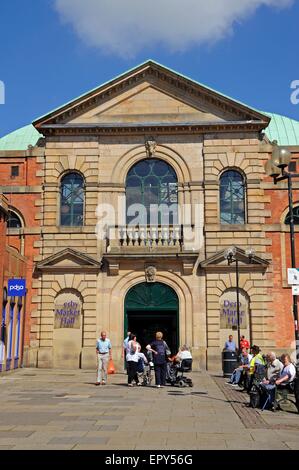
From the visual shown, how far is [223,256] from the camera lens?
27141mm

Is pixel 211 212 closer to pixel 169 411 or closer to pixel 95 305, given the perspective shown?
pixel 95 305

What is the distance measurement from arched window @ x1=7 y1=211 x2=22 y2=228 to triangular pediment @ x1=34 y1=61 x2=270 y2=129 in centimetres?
477

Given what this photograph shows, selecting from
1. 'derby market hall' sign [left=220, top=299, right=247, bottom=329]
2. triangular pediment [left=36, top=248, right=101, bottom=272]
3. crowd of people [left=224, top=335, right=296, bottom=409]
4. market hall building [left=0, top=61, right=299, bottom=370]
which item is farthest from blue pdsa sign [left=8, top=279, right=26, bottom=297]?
crowd of people [left=224, top=335, right=296, bottom=409]

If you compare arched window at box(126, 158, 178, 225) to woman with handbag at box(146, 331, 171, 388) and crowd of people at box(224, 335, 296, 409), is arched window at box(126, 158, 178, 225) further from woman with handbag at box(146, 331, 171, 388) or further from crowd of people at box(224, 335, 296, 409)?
crowd of people at box(224, 335, 296, 409)

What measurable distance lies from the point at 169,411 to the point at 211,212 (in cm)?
1596

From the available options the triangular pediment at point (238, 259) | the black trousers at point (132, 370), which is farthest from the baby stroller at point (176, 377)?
the triangular pediment at point (238, 259)

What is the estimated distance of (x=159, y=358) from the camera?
18.8m

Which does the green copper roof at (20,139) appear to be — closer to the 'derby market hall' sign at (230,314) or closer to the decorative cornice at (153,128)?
the decorative cornice at (153,128)

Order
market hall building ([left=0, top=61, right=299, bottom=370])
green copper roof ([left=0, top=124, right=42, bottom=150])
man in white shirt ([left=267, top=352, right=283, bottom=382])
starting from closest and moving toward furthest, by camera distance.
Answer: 1. man in white shirt ([left=267, top=352, right=283, bottom=382])
2. market hall building ([left=0, top=61, right=299, bottom=370])
3. green copper roof ([left=0, top=124, right=42, bottom=150])

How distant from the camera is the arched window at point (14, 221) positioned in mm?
28844

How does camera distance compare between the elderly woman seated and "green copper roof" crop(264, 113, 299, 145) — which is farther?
"green copper roof" crop(264, 113, 299, 145)

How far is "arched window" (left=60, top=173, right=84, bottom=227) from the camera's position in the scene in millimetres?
28562

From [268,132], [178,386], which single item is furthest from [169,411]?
[268,132]

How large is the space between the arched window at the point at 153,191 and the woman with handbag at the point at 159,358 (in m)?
10.0
